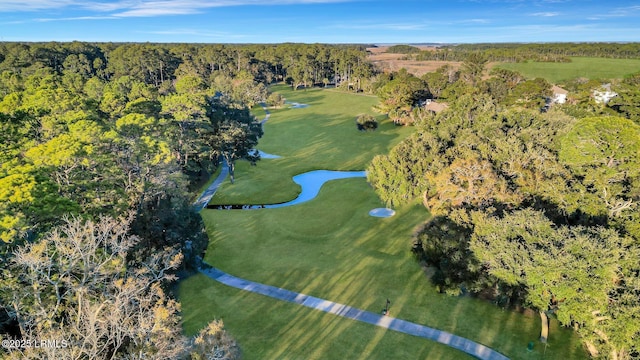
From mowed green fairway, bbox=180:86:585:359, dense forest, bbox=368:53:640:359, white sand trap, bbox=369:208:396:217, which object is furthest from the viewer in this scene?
white sand trap, bbox=369:208:396:217

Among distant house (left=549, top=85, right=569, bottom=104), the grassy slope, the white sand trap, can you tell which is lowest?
the white sand trap

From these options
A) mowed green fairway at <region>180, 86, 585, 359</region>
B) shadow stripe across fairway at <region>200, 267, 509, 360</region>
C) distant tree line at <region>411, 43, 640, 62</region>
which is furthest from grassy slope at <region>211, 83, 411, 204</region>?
distant tree line at <region>411, 43, 640, 62</region>

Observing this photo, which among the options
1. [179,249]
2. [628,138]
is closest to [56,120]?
[179,249]

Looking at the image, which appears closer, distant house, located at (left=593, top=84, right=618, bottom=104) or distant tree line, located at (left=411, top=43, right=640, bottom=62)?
distant house, located at (left=593, top=84, right=618, bottom=104)

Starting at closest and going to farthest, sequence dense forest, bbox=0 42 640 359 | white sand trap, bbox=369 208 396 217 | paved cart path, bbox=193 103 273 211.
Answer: dense forest, bbox=0 42 640 359 → white sand trap, bbox=369 208 396 217 → paved cart path, bbox=193 103 273 211

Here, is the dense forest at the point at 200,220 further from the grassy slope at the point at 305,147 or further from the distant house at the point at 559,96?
the distant house at the point at 559,96

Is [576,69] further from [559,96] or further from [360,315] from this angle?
[360,315]

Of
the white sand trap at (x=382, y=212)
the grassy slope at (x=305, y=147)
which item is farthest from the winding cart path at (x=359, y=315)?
the grassy slope at (x=305, y=147)

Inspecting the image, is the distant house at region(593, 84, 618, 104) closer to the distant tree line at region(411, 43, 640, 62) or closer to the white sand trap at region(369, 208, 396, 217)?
the distant tree line at region(411, 43, 640, 62)

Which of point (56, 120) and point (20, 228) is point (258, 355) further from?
point (56, 120)
